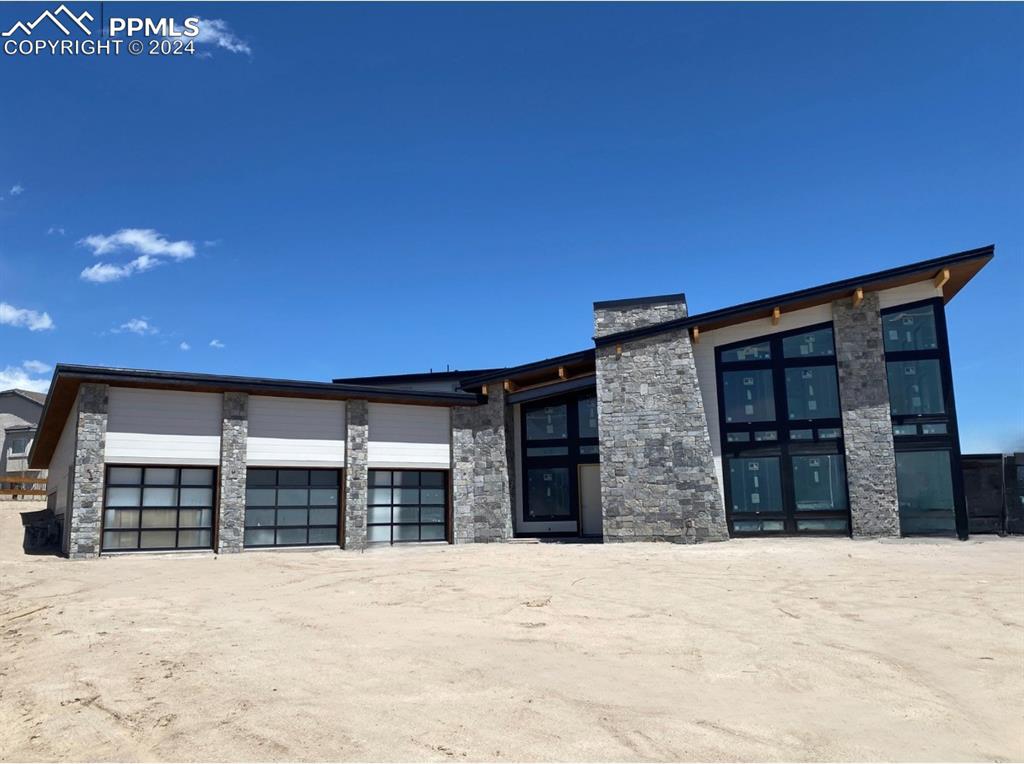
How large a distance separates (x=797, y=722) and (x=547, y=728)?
5.87ft

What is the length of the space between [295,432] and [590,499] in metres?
9.20

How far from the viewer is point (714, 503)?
18.9 m

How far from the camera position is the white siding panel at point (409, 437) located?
20.9m

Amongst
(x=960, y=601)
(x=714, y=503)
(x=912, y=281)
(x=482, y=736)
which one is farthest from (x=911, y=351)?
(x=482, y=736)

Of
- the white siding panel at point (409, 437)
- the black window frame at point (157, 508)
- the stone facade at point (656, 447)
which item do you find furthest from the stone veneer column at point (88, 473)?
the stone facade at point (656, 447)

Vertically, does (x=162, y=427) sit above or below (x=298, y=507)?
above

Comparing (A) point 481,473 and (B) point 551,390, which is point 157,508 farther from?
(B) point 551,390

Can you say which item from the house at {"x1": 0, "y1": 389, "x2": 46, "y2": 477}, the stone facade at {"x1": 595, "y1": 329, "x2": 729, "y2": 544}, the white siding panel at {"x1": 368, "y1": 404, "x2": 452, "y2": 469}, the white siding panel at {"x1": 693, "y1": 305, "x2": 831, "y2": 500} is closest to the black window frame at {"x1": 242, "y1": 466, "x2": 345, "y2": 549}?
the white siding panel at {"x1": 368, "y1": 404, "x2": 452, "y2": 469}

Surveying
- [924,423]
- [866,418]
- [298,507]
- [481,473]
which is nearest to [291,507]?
[298,507]

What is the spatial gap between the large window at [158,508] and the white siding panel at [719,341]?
13084mm

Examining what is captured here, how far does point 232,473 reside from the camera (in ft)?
61.0

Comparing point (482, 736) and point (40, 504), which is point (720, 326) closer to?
point (482, 736)

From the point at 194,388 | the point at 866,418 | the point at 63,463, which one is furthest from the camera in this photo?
the point at 63,463

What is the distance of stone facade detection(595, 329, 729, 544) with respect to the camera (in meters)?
18.9
